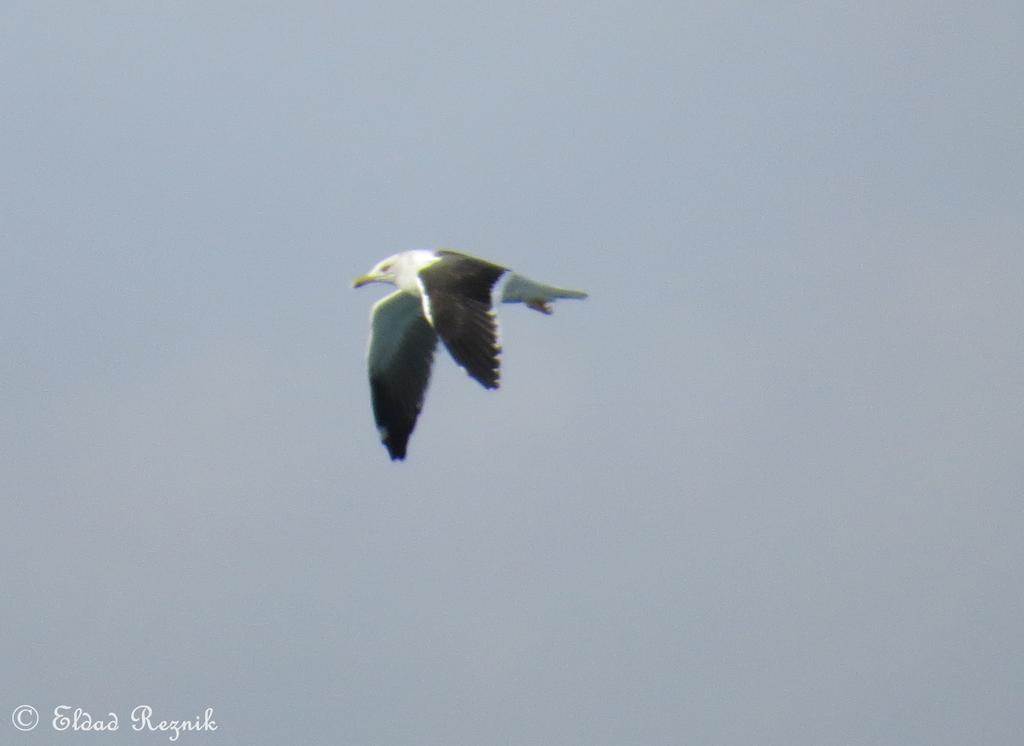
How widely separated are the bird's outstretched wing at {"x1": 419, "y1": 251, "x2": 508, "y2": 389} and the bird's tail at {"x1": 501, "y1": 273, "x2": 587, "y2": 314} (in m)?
0.94

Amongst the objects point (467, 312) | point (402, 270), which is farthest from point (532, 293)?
point (467, 312)

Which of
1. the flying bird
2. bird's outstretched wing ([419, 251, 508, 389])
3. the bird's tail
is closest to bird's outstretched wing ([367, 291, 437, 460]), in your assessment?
the flying bird

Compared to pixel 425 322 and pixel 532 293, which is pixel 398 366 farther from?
pixel 532 293

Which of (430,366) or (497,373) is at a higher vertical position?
(430,366)

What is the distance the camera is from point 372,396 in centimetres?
1898

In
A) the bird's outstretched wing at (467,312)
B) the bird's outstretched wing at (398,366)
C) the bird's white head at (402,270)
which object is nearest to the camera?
the bird's outstretched wing at (467,312)

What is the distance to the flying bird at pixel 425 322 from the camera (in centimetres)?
1478

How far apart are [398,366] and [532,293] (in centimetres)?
206

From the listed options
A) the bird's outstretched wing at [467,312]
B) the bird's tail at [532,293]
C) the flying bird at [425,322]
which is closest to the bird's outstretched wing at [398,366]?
the flying bird at [425,322]

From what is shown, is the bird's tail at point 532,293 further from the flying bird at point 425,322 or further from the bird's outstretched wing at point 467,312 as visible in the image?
the bird's outstretched wing at point 467,312

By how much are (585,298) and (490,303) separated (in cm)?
232

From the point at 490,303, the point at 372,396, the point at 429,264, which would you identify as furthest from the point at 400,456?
the point at 490,303

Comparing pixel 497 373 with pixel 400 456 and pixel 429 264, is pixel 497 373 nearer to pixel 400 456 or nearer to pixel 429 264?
pixel 429 264

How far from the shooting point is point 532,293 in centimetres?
1756
